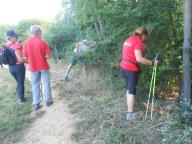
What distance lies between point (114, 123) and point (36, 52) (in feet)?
8.51

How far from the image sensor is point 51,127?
8.25 metres

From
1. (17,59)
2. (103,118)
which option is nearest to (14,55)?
(17,59)

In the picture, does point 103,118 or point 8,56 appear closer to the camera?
point 103,118

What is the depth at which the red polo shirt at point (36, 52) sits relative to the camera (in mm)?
8852

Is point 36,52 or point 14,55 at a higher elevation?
point 36,52

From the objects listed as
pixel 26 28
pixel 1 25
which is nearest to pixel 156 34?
pixel 26 28

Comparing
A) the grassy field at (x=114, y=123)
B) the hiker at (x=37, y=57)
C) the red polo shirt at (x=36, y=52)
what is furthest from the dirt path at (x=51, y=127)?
the red polo shirt at (x=36, y=52)

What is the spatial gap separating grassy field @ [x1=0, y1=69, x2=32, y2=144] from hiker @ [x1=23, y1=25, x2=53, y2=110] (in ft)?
1.87

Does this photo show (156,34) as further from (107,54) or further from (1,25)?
(1,25)

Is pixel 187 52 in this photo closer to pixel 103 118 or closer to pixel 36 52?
pixel 103 118

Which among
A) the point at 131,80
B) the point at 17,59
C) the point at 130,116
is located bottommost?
the point at 130,116

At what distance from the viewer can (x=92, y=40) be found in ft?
34.6

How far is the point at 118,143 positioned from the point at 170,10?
326cm

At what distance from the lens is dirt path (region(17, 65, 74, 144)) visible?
772cm
